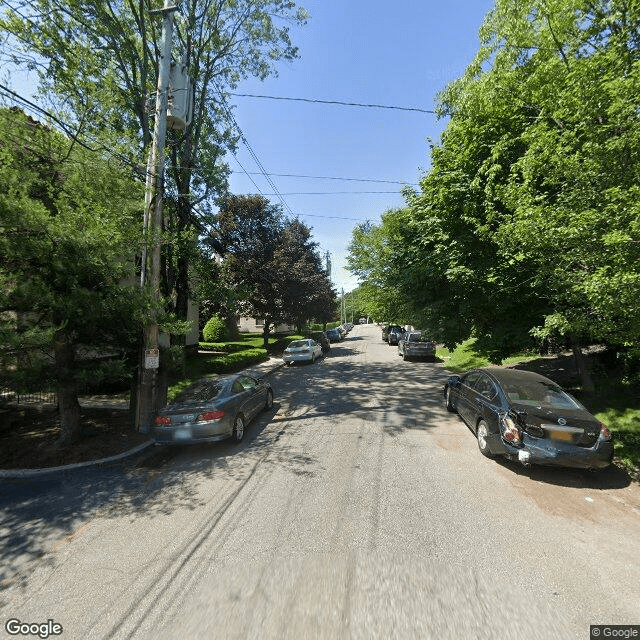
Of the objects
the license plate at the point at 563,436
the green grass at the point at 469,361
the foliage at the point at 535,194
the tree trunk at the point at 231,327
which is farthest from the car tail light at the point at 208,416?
the tree trunk at the point at 231,327

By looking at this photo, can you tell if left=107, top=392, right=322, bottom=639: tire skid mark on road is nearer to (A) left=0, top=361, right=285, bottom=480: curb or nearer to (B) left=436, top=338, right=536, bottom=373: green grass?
(A) left=0, top=361, right=285, bottom=480: curb

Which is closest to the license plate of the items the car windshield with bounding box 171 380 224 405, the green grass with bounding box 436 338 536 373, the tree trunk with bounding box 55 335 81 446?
the car windshield with bounding box 171 380 224 405

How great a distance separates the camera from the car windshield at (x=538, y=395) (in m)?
5.70

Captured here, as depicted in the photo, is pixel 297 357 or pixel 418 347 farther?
pixel 297 357

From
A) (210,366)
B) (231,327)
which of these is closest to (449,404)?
(210,366)

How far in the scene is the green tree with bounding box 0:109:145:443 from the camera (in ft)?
17.9

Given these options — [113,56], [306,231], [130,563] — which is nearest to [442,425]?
[130,563]

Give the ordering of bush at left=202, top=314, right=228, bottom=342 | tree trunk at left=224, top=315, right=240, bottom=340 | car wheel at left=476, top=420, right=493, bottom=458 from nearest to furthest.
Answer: car wheel at left=476, top=420, right=493, bottom=458, bush at left=202, top=314, right=228, bottom=342, tree trunk at left=224, top=315, right=240, bottom=340

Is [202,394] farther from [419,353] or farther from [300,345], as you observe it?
[419,353]

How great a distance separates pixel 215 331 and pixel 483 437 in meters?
24.2

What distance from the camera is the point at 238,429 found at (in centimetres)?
718

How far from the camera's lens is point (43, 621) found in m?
2.88

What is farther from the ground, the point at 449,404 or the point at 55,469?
the point at 449,404

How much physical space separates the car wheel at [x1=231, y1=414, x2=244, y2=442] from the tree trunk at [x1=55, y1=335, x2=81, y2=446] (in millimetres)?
3203
